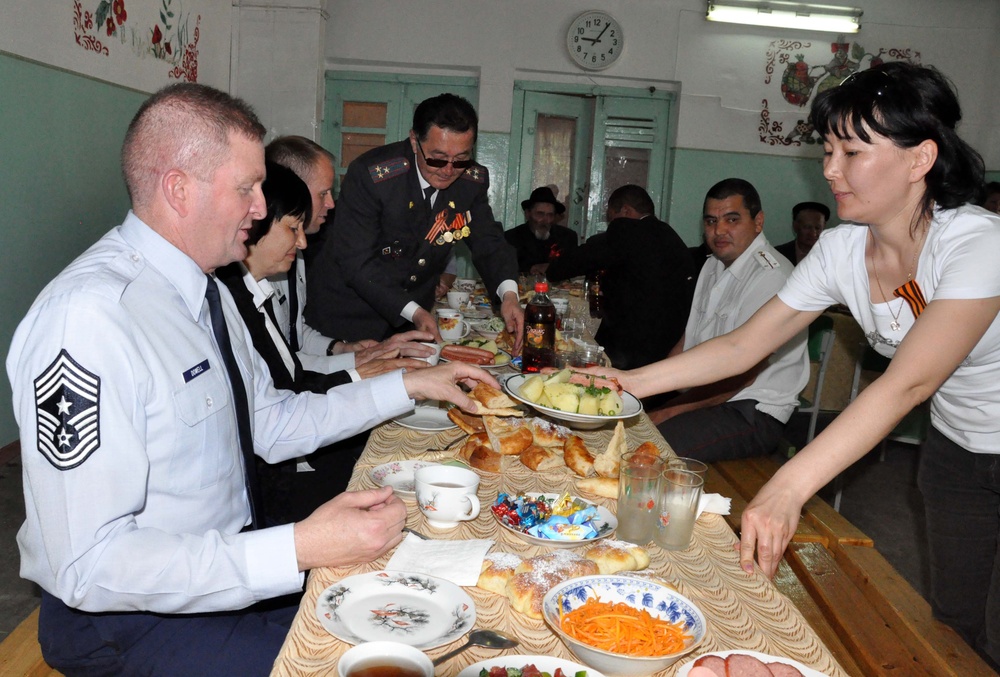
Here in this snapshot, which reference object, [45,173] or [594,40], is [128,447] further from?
[594,40]

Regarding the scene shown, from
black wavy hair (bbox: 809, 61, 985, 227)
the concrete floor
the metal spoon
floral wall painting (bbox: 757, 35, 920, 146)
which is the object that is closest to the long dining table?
the metal spoon

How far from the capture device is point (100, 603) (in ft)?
4.15

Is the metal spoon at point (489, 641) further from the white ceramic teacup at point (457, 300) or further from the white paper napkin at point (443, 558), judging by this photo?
the white ceramic teacup at point (457, 300)

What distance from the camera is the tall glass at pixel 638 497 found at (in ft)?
4.76

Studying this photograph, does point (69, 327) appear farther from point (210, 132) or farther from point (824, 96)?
point (824, 96)

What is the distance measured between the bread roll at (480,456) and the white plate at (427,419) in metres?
0.23

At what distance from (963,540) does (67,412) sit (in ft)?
7.78

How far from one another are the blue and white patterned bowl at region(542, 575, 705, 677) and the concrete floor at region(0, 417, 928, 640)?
2.47 meters

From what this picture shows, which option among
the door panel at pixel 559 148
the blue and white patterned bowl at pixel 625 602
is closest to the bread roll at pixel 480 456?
the blue and white patterned bowl at pixel 625 602

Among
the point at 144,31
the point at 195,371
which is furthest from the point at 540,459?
the point at 144,31

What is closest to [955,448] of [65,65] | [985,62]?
[65,65]

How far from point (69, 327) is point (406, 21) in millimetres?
7506

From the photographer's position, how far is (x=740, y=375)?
342 centimetres

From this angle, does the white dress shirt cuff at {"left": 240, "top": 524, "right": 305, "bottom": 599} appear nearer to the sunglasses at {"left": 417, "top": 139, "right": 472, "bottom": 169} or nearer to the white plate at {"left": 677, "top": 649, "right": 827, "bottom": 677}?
the white plate at {"left": 677, "top": 649, "right": 827, "bottom": 677}
